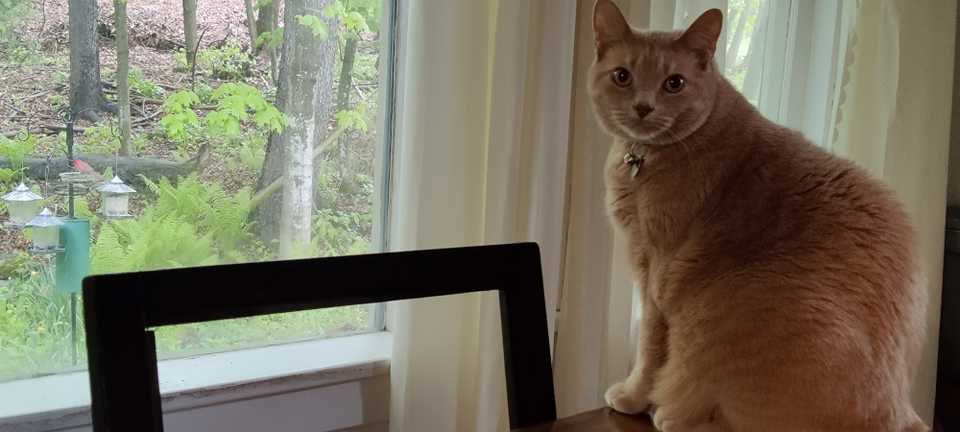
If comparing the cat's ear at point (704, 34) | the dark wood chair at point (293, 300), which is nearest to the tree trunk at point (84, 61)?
the dark wood chair at point (293, 300)

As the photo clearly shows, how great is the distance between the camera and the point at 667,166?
0.93 meters

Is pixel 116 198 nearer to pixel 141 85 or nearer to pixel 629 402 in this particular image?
pixel 141 85

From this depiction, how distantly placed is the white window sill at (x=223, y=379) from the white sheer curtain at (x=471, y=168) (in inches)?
3.7

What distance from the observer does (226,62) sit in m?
1.06

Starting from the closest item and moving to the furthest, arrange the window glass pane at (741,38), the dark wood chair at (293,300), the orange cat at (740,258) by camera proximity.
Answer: the dark wood chair at (293,300) < the orange cat at (740,258) < the window glass pane at (741,38)

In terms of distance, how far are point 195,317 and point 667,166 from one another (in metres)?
0.58

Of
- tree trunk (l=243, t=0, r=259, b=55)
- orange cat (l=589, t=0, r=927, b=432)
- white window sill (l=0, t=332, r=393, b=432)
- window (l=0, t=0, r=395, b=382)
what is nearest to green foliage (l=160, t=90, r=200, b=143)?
window (l=0, t=0, r=395, b=382)

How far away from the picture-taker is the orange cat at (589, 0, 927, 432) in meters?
0.81

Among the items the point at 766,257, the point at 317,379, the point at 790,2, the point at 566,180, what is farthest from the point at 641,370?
the point at 790,2

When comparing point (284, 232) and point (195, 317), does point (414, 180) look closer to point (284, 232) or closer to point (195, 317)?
point (284, 232)

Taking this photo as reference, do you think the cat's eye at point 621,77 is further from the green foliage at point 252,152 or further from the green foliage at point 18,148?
the green foliage at point 18,148

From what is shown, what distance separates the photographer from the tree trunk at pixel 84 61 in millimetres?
957

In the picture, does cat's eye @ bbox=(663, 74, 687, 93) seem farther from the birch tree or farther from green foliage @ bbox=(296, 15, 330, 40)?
the birch tree

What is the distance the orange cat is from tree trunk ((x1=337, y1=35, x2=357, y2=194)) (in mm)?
398
